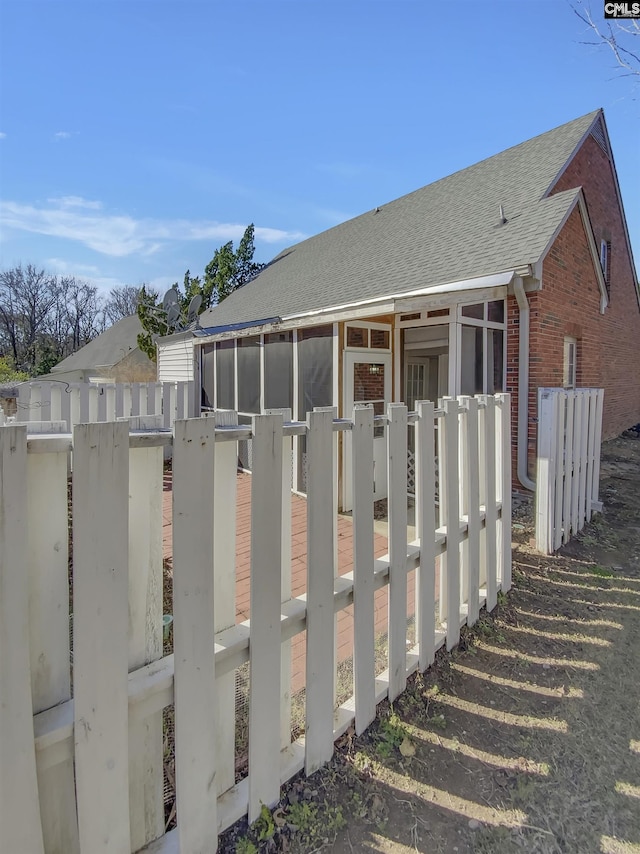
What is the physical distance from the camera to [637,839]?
159 cm

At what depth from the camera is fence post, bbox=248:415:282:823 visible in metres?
1.59

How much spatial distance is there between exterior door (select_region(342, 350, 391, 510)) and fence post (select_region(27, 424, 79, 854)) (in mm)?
5177

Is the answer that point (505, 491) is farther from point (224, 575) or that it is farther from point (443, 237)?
point (443, 237)

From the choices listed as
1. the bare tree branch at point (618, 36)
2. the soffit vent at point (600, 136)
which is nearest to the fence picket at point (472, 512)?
the bare tree branch at point (618, 36)

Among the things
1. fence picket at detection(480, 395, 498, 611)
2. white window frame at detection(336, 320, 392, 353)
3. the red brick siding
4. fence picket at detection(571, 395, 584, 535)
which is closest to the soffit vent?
the red brick siding

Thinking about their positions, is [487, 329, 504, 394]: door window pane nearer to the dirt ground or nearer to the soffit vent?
the dirt ground

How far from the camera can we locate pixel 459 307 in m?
6.13

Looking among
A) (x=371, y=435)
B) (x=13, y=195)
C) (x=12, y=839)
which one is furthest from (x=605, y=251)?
(x=13, y=195)

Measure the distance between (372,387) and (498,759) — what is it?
18.0 ft

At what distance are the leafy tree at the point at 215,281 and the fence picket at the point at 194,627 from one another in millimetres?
22660

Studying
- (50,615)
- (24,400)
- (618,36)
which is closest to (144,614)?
(50,615)

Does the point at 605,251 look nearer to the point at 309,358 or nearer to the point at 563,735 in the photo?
the point at 309,358

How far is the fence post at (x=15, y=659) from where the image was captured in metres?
1.02

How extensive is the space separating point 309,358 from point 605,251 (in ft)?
33.5
